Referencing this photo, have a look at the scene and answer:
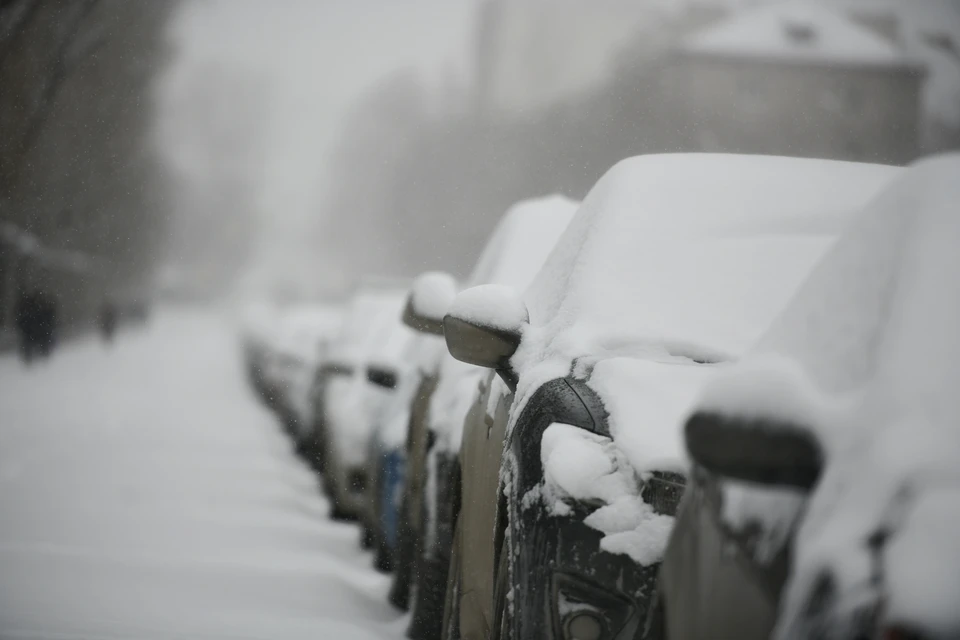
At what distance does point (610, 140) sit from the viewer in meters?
36.6

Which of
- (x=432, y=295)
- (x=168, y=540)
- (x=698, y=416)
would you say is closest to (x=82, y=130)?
A: (x=168, y=540)

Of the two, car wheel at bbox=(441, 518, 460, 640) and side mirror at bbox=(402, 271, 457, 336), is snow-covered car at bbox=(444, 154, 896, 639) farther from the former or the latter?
side mirror at bbox=(402, 271, 457, 336)

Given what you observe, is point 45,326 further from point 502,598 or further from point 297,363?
point 502,598

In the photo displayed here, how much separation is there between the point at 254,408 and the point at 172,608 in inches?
623

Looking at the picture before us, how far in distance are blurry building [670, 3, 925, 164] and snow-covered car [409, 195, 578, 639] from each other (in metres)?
36.3

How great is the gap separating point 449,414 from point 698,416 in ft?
11.4

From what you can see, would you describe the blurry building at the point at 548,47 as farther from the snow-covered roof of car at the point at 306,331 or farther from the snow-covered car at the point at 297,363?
the snow-covered car at the point at 297,363

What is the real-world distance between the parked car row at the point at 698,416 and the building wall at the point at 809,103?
121ft

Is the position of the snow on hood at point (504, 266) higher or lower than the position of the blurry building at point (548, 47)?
lower

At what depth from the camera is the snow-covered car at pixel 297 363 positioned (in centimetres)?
1310

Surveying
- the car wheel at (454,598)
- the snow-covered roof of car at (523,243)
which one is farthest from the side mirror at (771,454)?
the snow-covered roof of car at (523,243)

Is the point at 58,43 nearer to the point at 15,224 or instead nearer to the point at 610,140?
the point at 15,224

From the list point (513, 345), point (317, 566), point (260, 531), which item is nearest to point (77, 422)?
point (260, 531)

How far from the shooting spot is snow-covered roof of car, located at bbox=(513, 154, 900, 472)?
310 centimetres
